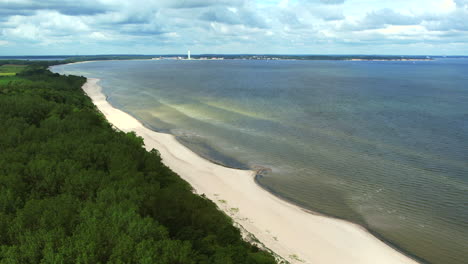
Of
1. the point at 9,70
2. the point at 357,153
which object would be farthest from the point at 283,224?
the point at 9,70

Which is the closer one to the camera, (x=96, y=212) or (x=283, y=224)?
(x=96, y=212)

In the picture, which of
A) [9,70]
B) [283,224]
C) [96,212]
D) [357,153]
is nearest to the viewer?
[96,212]

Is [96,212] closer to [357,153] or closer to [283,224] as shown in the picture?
[283,224]

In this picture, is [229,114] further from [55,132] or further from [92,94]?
[92,94]

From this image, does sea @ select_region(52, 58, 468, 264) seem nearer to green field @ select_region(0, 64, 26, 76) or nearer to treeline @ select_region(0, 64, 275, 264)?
treeline @ select_region(0, 64, 275, 264)

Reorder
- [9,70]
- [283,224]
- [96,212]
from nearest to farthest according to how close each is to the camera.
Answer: [96,212] < [283,224] < [9,70]

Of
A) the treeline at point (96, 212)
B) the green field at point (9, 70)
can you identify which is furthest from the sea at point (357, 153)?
the green field at point (9, 70)
